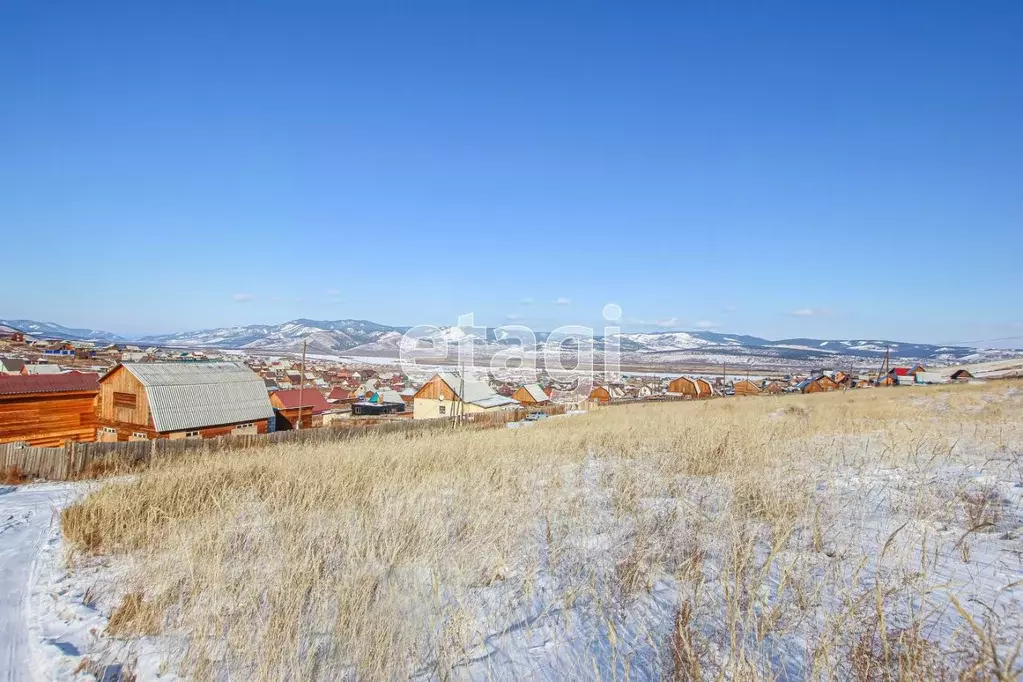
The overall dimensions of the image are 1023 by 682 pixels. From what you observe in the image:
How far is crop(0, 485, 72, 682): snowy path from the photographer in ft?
8.96

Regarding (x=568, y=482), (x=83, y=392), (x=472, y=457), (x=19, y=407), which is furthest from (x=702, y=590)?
(x=83, y=392)

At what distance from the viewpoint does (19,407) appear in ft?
67.9

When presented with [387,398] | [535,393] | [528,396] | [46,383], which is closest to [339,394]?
[387,398]

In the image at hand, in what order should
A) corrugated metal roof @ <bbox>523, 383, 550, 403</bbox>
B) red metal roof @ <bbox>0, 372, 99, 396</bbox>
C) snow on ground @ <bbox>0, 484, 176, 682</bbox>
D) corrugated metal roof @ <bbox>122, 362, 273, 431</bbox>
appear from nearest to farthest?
snow on ground @ <bbox>0, 484, 176, 682</bbox>, red metal roof @ <bbox>0, 372, 99, 396</bbox>, corrugated metal roof @ <bbox>122, 362, 273, 431</bbox>, corrugated metal roof @ <bbox>523, 383, 550, 403</bbox>

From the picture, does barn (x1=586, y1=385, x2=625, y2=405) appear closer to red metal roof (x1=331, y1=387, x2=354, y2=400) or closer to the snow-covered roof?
the snow-covered roof

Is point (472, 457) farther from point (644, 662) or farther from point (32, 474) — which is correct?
point (32, 474)

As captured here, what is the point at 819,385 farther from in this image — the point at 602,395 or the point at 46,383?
the point at 46,383

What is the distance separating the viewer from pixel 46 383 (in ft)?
73.4

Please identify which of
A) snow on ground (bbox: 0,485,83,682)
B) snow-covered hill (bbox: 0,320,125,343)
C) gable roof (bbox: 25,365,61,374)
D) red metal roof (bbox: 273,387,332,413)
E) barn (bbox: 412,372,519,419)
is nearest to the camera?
snow on ground (bbox: 0,485,83,682)

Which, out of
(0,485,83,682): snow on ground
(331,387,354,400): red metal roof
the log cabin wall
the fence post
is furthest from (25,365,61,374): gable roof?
(0,485,83,682): snow on ground

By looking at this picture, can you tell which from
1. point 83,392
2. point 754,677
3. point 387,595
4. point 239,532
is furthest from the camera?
point 83,392

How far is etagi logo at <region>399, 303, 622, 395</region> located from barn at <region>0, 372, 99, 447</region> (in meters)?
16.5

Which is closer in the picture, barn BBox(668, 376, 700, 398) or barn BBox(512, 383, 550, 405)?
barn BBox(512, 383, 550, 405)

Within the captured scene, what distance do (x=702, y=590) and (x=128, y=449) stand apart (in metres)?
18.0
